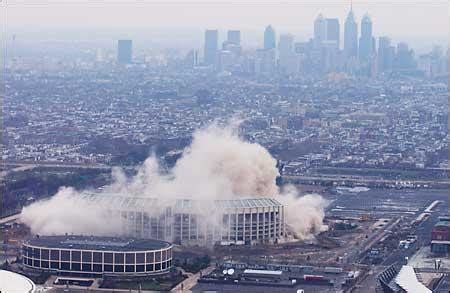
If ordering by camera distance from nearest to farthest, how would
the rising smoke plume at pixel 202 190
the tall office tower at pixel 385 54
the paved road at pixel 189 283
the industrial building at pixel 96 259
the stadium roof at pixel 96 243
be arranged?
the paved road at pixel 189 283 < the industrial building at pixel 96 259 < the stadium roof at pixel 96 243 < the rising smoke plume at pixel 202 190 < the tall office tower at pixel 385 54

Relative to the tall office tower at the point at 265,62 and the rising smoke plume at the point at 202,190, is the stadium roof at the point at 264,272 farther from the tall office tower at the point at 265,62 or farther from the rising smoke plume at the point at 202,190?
the tall office tower at the point at 265,62

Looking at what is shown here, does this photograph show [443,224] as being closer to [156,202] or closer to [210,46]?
[156,202]

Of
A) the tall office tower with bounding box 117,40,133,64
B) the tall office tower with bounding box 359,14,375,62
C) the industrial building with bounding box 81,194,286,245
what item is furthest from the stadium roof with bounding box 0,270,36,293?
the tall office tower with bounding box 117,40,133,64

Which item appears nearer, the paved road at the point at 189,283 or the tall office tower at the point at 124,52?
the paved road at the point at 189,283

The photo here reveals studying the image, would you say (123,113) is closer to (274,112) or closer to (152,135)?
(274,112)

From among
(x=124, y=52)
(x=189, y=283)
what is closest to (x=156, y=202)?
(x=189, y=283)

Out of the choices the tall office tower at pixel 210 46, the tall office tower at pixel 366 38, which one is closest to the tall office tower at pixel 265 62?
the tall office tower at pixel 210 46
